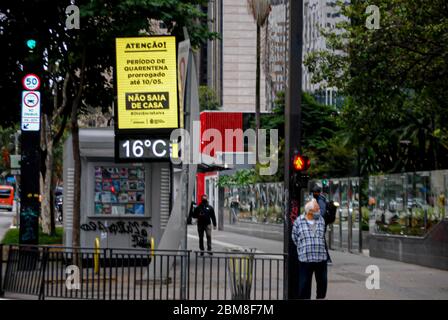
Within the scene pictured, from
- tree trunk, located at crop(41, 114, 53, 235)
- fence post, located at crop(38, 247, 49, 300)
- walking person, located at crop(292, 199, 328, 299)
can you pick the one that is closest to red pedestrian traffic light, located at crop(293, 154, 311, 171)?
walking person, located at crop(292, 199, 328, 299)

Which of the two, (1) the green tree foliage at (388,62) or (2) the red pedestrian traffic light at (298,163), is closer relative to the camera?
(2) the red pedestrian traffic light at (298,163)

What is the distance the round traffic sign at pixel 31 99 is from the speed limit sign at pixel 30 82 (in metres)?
0.16

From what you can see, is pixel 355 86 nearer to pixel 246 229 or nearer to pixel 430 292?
pixel 430 292

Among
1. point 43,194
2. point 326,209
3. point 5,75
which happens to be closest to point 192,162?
point 326,209

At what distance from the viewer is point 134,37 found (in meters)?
17.7

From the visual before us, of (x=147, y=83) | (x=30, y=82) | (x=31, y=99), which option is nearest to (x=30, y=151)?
(x=31, y=99)

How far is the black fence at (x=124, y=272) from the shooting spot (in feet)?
45.1

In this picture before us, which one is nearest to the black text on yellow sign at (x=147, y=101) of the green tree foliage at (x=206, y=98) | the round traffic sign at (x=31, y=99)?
the round traffic sign at (x=31, y=99)

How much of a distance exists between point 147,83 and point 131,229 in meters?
5.32

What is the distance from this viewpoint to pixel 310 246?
13422 mm

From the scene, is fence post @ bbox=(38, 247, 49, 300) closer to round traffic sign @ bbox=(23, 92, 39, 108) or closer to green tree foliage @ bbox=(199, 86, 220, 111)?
round traffic sign @ bbox=(23, 92, 39, 108)

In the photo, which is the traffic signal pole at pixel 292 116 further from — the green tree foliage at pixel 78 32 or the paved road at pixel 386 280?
the green tree foliage at pixel 78 32

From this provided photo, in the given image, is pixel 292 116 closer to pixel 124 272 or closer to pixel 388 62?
pixel 124 272

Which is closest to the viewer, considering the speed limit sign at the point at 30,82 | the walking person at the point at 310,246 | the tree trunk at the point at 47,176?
the walking person at the point at 310,246
